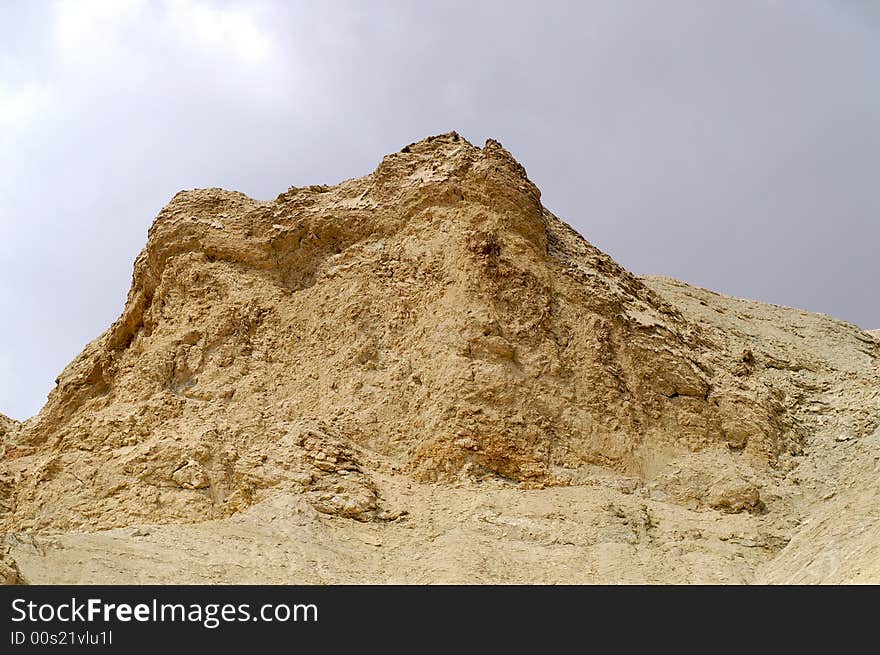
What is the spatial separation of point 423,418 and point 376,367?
1.80 m

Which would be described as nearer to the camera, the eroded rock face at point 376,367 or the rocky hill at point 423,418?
the rocky hill at point 423,418

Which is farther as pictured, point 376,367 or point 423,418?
point 376,367

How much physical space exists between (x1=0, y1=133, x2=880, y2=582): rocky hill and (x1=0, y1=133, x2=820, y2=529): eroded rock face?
0.16ft

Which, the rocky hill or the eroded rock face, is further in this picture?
the eroded rock face

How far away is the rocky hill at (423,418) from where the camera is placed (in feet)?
44.6

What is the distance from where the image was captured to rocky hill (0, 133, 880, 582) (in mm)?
13586

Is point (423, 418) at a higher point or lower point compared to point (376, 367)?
lower

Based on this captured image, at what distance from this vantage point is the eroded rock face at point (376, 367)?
15805mm

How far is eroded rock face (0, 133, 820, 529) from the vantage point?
1580 cm

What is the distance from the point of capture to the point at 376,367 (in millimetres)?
18219

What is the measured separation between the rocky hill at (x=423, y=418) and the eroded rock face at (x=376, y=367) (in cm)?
5

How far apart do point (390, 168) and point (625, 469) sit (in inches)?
329

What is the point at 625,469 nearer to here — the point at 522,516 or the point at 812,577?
the point at 522,516
